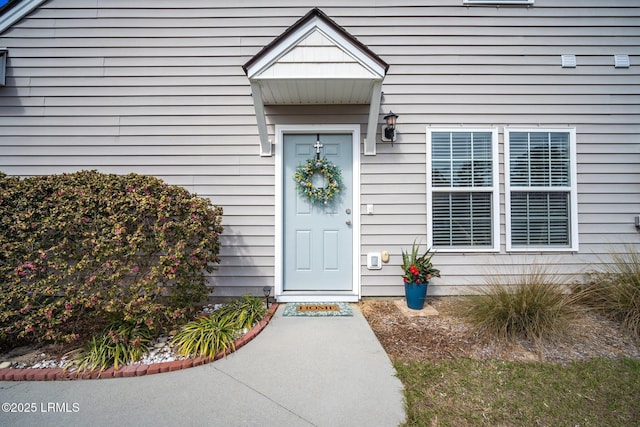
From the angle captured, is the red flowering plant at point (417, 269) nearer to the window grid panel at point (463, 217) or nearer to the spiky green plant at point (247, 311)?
the window grid panel at point (463, 217)

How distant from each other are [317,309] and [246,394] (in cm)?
137

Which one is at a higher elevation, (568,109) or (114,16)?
(114,16)

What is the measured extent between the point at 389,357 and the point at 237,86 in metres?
3.47

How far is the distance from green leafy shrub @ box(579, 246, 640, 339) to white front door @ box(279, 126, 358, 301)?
102 inches

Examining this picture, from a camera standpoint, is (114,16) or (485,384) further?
(114,16)

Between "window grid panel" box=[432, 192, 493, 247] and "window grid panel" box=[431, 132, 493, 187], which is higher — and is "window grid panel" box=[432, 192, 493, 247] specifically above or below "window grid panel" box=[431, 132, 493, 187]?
below

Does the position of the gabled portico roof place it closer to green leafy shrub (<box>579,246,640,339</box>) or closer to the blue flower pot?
the blue flower pot

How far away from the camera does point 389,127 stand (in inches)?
133

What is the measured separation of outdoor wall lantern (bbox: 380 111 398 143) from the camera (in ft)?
10.9

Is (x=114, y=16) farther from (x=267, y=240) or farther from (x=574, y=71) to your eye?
(x=574, y=71)

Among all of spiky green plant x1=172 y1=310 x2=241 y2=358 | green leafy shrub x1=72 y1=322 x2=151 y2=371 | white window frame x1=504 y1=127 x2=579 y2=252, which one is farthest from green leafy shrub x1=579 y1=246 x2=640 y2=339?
green leafy shrub x1=72 y1=322 x2=151 y2=371

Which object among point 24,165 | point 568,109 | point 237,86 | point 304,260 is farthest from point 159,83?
point 568,109

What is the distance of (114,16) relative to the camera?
347cm

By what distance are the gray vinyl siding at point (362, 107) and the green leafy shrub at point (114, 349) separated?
119 cm
